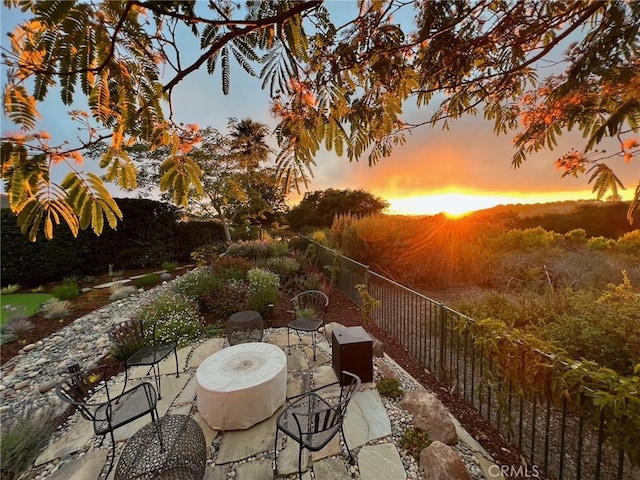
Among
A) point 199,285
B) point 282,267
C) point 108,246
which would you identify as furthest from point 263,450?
point 108,246

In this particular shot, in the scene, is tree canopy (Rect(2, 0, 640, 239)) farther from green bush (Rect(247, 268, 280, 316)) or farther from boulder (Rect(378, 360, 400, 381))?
green bush (Rect(247, 268, 280, 316))

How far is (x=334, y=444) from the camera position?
8.09 ft

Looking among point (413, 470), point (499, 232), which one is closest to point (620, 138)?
point (413, 470)

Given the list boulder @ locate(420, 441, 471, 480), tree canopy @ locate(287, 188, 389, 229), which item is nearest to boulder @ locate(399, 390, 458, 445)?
boulder @ locate(420, 441, 471, 480)

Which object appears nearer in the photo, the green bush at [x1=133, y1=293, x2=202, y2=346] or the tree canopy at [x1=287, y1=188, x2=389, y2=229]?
the green bush at [x1=133, y1=293, x2=202, y2=346]

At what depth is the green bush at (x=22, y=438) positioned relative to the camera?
2305 mm

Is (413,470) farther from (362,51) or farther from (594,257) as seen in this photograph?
A: (594,257)

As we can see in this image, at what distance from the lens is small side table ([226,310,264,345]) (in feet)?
13.4

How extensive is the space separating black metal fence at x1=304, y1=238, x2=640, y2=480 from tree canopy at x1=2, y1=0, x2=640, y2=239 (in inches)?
70.5

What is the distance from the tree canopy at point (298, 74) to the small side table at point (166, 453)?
1.87 metres

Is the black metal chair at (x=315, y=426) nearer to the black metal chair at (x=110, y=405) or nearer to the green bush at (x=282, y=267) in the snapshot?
the black metal chair at (x=110, y=405)

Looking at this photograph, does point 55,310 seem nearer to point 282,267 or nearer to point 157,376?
point 157,376

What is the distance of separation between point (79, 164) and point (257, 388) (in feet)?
8.08

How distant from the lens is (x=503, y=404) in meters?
2.28
